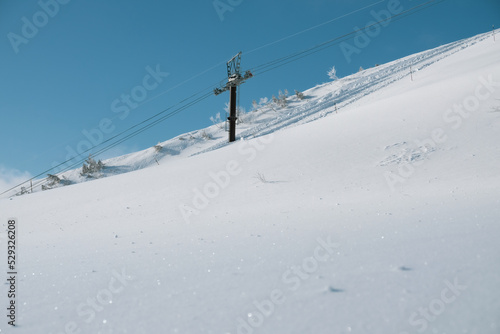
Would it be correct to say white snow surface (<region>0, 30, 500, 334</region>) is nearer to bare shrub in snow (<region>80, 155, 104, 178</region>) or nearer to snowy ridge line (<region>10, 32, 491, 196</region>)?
snowy ridge line (<region>10, 32, 491, 196</region>)

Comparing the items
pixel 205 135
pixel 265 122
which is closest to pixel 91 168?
pixel 205 135

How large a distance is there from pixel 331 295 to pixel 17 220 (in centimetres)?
561

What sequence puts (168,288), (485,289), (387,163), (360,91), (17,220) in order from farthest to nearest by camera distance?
(360,91) < (17,220) < (387,163) < (168,288) < (485,289)

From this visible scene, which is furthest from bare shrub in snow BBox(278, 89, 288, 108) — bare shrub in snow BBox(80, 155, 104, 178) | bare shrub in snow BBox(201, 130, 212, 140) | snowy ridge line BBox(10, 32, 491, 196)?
bare shrub in snow BBox(80, 155, 104, 178)

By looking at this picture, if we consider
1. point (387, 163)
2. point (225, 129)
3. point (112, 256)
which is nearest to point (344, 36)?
point (225, 129)

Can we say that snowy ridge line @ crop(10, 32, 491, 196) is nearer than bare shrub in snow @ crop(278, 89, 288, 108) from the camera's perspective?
Yes

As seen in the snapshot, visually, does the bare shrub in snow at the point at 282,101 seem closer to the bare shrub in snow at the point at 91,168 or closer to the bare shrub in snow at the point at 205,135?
the bare shrub in snow at the point at 205,135

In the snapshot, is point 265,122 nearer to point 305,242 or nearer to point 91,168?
point 91,168

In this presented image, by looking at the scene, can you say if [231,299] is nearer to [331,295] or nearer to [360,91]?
[331,295]

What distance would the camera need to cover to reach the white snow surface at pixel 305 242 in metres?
0.88

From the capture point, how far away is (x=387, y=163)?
150 inches

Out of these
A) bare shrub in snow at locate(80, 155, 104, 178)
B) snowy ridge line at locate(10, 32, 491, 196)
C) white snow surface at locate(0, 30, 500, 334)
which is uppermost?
snowy ridge line at locate(10, 32, 491, 196)

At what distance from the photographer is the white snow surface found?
88 centimetres

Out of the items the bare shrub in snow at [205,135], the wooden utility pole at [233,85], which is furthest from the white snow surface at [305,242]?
the bare shrub in snow at [205,135]
